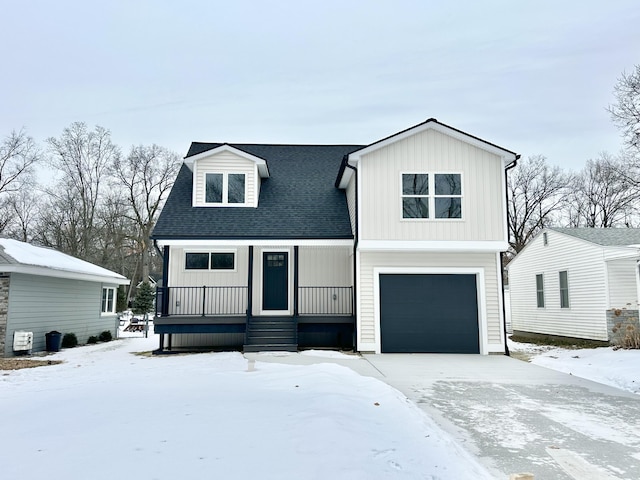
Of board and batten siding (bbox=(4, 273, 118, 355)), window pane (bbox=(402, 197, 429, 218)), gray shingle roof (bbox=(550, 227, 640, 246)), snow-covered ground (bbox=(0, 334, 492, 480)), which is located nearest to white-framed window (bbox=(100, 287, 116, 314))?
board and batten siding (bbox=(4, 273, 118, 355))

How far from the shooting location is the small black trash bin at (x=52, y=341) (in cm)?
1371

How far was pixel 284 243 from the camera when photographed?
12648 millimetres

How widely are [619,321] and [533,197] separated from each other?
23614 mm

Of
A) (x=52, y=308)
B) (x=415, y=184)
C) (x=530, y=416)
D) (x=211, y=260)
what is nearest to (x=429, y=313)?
(x=415, y=184)

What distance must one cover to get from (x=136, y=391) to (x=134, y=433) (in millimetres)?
2340

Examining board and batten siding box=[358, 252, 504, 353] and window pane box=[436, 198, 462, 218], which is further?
window pane box=[436, 198, 462, 218]

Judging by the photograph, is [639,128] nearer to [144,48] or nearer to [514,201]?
[144,48]

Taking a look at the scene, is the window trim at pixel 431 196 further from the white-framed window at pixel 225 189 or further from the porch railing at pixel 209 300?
the porch railing at pixel 209 300

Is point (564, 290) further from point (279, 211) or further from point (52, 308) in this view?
point (52, 308)

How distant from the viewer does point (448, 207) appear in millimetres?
12195

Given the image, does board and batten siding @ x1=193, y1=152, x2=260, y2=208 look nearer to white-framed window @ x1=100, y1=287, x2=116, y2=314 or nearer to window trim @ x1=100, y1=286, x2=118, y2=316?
window trim @ x1=100, y1=286, x2=118, y2=316

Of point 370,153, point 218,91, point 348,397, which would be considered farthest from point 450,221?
point 218,91

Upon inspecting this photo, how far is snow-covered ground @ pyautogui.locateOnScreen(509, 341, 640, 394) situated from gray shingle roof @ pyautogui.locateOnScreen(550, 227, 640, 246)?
380cm

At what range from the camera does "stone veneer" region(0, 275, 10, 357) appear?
12211 mm
